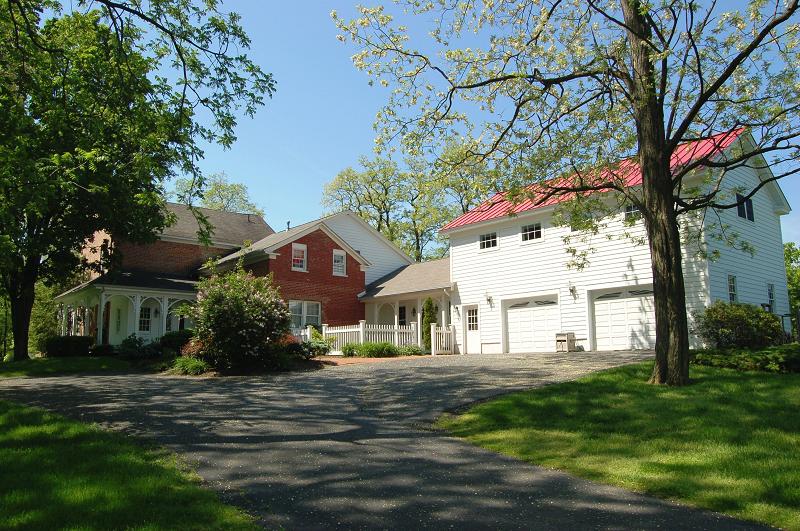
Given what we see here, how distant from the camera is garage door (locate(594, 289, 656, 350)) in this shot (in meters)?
19.3

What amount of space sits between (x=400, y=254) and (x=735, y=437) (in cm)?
3021

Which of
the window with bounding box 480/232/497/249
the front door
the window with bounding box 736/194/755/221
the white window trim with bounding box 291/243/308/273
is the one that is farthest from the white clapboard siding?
the window with bounding box 736/194/755/221

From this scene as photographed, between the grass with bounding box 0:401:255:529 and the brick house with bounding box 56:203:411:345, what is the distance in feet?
66.9

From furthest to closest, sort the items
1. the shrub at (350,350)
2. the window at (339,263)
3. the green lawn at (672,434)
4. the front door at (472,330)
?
the window at (339,263), the front door at (472,330), the shrub at (350,350), the green lawn at (672,434)

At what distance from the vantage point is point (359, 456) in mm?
7078

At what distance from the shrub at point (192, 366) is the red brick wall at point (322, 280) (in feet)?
35.1

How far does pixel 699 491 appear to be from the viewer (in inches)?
228

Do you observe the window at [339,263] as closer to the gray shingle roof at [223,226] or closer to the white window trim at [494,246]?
the gray shingle roof at [223,226]

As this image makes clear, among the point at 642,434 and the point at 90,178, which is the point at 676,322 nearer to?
the point at 642,434

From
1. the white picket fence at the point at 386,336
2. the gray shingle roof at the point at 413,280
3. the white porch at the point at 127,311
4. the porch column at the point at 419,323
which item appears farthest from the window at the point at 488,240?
the white porch at the point at 127,311

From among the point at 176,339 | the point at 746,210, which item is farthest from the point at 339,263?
the point at 746,210

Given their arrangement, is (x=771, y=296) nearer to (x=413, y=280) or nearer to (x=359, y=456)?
(x=413, y=280)

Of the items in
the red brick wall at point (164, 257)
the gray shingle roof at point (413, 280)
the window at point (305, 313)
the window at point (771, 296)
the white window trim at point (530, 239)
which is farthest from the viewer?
the red brick wall at point (164, 257)

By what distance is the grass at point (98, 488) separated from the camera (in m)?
4.66
